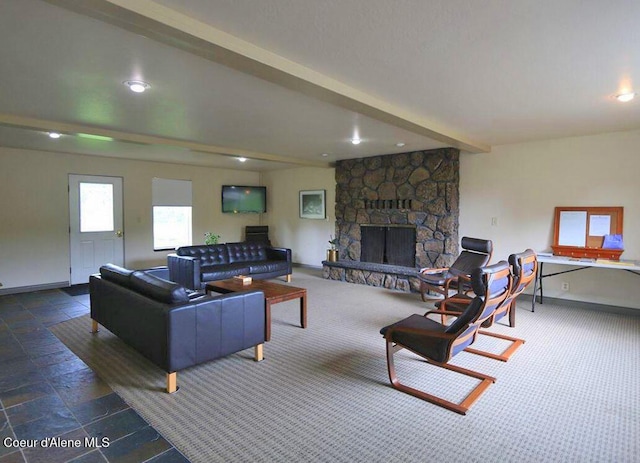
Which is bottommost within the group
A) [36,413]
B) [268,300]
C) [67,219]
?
[36,413]

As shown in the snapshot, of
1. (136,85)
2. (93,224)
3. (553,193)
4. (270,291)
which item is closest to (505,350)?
(270,291)

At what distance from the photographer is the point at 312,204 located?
8375 millimetres

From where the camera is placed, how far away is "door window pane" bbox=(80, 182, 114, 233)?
665cm

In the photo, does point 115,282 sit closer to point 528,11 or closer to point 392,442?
point 392,442

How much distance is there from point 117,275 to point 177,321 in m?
1.26

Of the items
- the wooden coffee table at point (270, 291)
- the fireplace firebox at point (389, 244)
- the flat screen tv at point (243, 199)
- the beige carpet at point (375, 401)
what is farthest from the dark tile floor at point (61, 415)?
the flat screen tv at point (243, 199)

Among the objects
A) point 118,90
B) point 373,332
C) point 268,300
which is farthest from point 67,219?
point 373,332

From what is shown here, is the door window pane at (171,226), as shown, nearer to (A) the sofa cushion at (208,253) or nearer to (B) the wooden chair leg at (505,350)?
(A) the sofa cushion at (208,253)

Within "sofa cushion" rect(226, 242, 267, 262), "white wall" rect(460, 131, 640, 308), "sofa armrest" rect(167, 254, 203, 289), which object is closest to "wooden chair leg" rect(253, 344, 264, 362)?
"sofa armrest" rect(167, 254, 203, 289)

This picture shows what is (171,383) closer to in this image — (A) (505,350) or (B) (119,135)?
(A) (505,350)

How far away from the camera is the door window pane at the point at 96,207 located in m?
6.65

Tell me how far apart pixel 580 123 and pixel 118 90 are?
496 centimetres

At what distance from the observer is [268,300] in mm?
3783

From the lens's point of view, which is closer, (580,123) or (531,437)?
(531,437)
